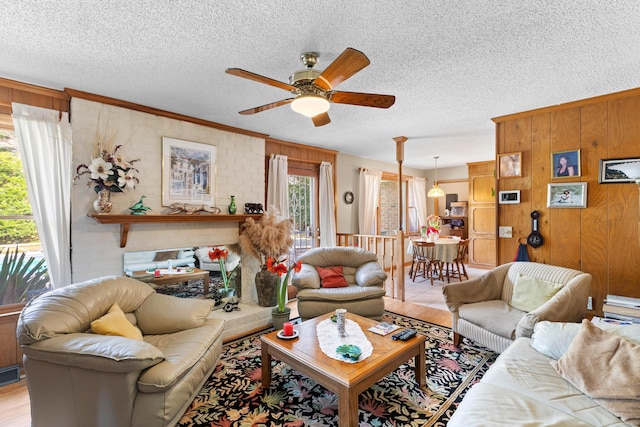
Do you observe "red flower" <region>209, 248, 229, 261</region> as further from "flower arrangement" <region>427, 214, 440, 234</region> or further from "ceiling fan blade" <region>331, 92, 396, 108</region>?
"flower arrangement" <region>427, 214, 440, 234</region>

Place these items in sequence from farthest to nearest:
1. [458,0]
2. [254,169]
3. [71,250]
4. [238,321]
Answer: [254,169], [238,321], [71,250], [458,0]

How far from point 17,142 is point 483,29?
3868 millimetres

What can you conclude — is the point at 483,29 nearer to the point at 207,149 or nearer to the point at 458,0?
the point at 458,0

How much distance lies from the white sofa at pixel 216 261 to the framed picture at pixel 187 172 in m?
0.59

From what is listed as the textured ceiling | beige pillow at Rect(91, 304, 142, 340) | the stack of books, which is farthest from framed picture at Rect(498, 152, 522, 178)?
beige pillow at Rect(91, 304, 142, 340)

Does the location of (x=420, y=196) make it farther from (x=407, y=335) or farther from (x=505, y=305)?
(x=407, y=335)

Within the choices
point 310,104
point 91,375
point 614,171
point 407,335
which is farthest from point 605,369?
point 91,375

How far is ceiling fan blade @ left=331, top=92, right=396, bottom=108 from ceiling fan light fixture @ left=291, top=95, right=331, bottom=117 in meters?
0.12

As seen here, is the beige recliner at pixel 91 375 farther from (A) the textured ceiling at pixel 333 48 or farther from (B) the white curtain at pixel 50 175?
(A) the textured ceiling at pixel 333 48

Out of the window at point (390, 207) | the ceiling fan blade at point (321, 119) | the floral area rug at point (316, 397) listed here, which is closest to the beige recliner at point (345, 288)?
the floral area rug at point (316, 397)

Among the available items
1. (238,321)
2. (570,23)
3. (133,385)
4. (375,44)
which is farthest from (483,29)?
(238,321)

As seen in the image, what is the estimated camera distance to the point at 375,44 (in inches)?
79.9

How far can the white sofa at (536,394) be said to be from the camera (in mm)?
1362

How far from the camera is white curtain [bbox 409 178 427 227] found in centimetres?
762
